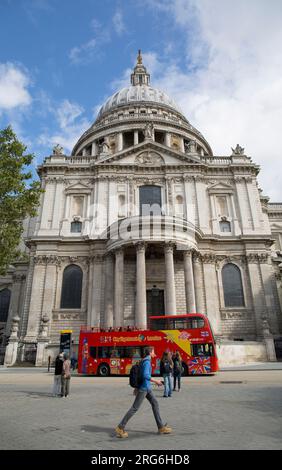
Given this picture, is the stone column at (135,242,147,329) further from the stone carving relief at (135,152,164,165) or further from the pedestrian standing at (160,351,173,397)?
the stone carving relief at (135,152,164,165)

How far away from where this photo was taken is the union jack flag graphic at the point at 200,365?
20547 millimetres

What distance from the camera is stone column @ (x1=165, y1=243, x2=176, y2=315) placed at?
2770cm

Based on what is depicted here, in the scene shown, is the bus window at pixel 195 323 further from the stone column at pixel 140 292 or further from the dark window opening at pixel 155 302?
the dark window opening at pixel 155 302

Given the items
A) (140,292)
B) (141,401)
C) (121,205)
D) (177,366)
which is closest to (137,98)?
(121,205)

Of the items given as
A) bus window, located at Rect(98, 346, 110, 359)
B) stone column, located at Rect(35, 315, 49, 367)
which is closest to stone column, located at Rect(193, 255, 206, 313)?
bus window, located at Rect(98, 346, 110, 359)

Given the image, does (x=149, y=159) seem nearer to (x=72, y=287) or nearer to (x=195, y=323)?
(x=72, y=287)

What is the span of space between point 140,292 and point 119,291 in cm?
235

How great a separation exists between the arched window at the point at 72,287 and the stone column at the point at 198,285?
12283 millimetres

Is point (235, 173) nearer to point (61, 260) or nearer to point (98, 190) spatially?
point (98, 190)

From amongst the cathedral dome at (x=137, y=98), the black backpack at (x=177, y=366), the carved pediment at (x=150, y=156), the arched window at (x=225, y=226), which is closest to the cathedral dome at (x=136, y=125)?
Result: the cathedral dome at (x=137, y=98)

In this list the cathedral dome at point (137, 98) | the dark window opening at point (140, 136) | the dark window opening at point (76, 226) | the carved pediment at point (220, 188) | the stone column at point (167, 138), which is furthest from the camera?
the cathedral dome at point (137, 98)

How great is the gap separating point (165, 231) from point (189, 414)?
22.2 metres

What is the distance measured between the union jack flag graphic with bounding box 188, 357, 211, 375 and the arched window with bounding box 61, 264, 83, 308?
16.1 meters
